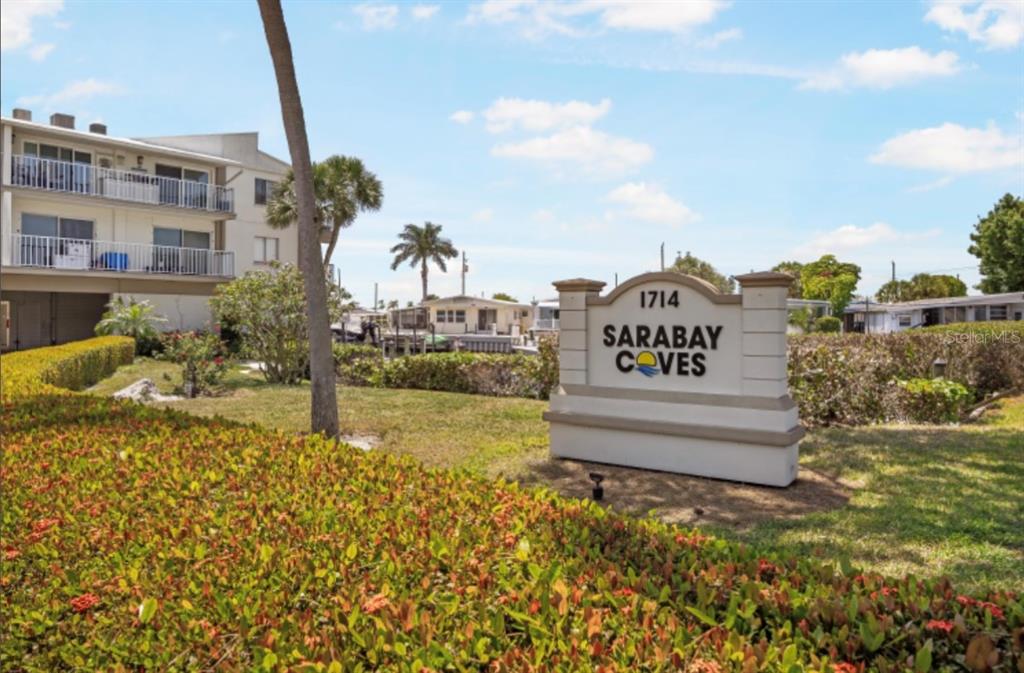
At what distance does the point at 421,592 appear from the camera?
2.47 m

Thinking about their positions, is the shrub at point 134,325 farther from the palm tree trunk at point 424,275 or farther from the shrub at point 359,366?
the palm tree trunk at point 424,275

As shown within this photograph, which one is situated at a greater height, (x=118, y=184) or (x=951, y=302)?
(x=118, y=184)

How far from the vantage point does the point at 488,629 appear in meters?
2.18

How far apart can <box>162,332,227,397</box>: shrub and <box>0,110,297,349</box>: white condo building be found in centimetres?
1066

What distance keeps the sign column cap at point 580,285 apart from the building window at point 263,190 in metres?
27.1

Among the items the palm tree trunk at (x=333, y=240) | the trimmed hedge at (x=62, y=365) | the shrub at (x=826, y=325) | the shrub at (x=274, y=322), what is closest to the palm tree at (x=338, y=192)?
the palm tree trunk at (x=333, y=240)

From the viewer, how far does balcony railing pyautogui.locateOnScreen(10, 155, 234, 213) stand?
79.5ft

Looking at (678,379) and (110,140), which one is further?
(110,140)

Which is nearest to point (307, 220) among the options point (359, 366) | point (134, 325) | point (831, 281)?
point (359, 366)

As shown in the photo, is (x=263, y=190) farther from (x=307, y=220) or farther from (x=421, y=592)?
(x=421, y=592)

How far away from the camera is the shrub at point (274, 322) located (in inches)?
690

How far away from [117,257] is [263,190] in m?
8.64

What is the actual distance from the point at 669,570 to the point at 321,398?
631cm

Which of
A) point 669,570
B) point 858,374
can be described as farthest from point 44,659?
point 858,374
